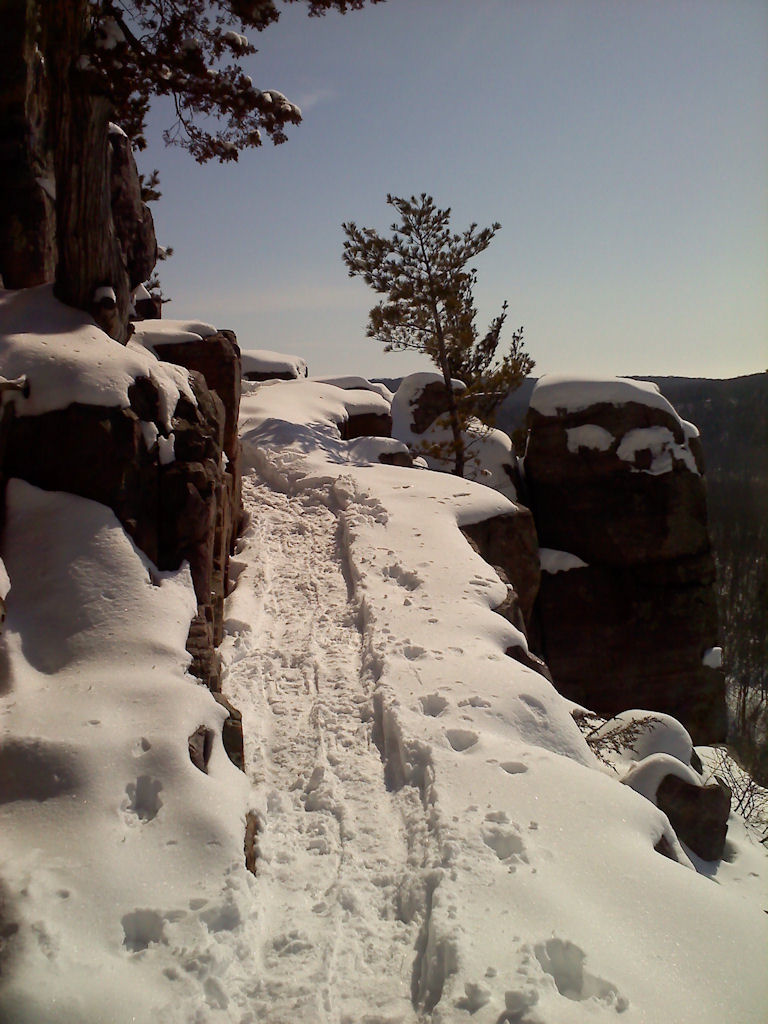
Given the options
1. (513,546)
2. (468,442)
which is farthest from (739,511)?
(513,546)

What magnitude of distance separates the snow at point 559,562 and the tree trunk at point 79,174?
1084 centimetres

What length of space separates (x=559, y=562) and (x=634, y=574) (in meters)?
1.64

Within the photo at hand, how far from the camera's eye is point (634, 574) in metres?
15.2

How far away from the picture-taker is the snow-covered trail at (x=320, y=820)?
301cm

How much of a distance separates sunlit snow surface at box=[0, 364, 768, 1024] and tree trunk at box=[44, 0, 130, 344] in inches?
95.1

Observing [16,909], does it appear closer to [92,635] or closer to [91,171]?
[92,635]

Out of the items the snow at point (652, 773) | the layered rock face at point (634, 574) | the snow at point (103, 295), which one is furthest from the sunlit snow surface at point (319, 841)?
the layered rock face at point (634, 574)

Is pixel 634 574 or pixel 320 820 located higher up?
pixel 320 820

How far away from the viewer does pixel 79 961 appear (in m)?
2.72

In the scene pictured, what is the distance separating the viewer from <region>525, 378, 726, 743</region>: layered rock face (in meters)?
14.8

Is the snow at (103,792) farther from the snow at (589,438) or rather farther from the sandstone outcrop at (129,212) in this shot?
the snow at (589,438)

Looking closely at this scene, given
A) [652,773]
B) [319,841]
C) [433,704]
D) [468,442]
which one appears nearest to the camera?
[319,841]

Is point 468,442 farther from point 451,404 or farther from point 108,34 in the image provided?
point 108,34

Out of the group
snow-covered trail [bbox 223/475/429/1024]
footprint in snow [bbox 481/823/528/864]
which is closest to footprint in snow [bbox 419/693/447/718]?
snow-covered trail [bbox 223/475/429/1024]
